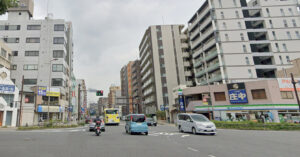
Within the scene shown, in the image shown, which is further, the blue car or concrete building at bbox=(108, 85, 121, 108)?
concrete building at bbox=(108, 85, 121, 108)

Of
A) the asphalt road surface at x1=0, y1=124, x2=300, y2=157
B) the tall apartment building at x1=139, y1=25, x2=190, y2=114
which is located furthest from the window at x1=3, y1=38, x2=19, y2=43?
the asphalt road surface at x1=0, y1=124, x2=300, y2=157

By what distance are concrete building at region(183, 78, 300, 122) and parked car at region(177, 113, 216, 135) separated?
1535 centimetres

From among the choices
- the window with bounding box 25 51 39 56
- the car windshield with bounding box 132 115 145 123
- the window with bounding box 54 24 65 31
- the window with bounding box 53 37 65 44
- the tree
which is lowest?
the car windshield with bounding box 132 115 145 123

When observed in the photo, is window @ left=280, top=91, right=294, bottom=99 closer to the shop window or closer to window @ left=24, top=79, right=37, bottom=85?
the shop window

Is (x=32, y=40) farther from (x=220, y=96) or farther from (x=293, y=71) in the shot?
(x=293, y=71)

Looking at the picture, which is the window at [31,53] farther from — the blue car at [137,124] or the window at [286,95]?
the window at [286,95]

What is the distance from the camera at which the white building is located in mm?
31391

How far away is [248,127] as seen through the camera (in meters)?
22.7

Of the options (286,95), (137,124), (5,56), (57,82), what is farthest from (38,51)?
(286,95)

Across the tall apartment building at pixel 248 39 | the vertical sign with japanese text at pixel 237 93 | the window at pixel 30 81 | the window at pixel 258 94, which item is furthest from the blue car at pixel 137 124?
the window at pixel 30 81

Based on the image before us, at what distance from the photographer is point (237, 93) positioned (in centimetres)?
3581

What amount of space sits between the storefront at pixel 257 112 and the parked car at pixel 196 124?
16.0 meters

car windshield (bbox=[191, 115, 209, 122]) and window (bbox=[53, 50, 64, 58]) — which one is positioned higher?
→ window (bbox=[53, 50, 64, 58])

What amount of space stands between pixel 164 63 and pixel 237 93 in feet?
106
